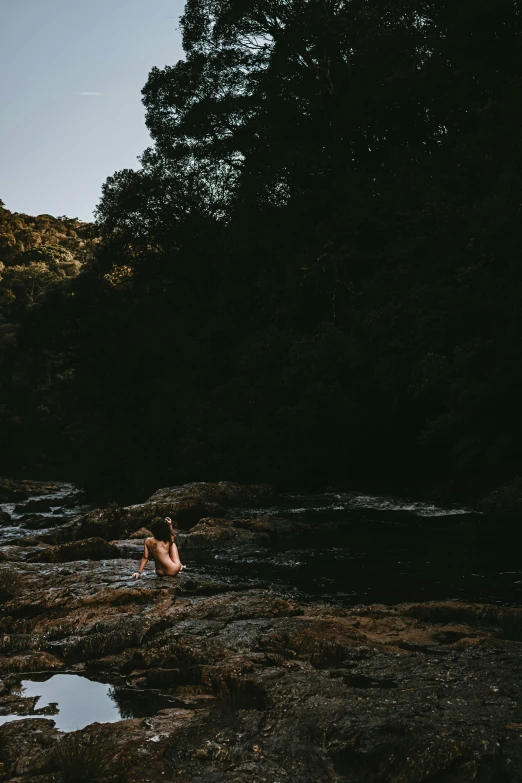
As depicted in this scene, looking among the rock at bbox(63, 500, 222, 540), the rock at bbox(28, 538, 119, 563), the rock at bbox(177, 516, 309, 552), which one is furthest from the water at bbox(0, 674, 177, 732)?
the rock at bbox(63, 500, 222, 540)

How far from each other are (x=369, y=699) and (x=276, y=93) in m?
27.5

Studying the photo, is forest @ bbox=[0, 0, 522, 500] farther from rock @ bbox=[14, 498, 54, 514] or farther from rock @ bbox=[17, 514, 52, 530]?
rock @ bbox=[17, 514, 52, 530]

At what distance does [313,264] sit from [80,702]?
20897 mm

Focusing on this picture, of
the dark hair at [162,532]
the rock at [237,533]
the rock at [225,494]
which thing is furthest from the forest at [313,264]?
the dark hair at [162,532]

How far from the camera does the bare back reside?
34.1 feet

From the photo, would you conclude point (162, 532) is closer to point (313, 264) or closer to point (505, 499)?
point (505, 499)

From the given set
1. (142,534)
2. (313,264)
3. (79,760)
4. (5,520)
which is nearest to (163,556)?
(142,534)

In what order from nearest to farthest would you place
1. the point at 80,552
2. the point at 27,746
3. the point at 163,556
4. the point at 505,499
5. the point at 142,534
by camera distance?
the point at 27,746, the point at 163,556, the point at 80,552, the point at 142,534, the point at 505,499

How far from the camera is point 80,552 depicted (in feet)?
42.1

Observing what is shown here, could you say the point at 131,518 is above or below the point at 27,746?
below

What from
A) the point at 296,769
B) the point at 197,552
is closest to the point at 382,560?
the point at 197,552

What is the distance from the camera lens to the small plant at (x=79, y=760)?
4.36 meters

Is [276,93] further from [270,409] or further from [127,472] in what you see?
[127,472]

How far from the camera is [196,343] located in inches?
1219
